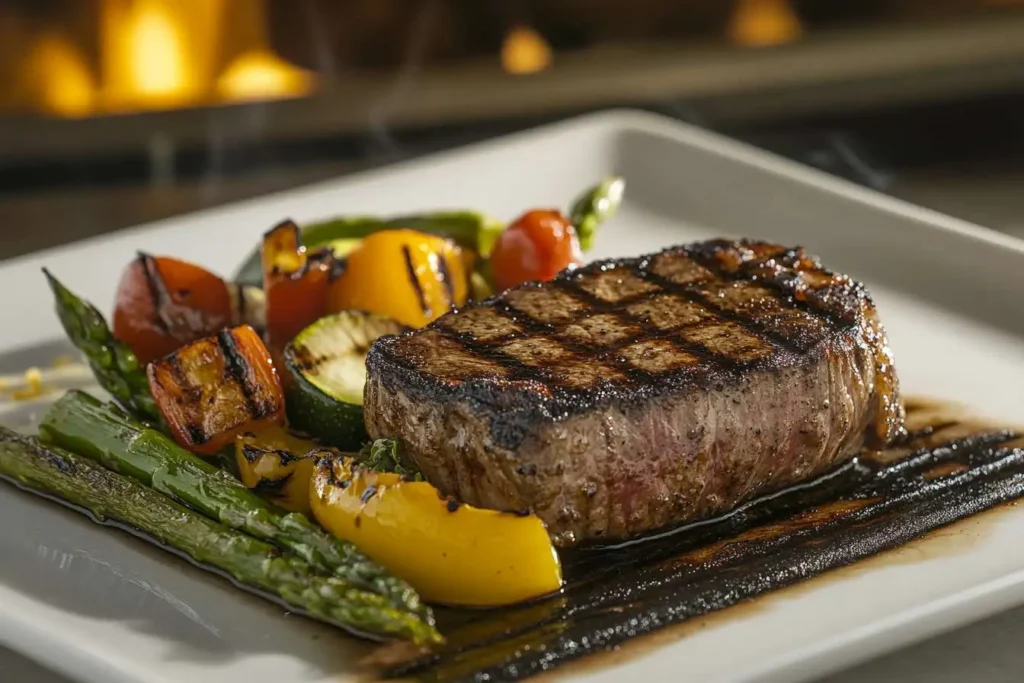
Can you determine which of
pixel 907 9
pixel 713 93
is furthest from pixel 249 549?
pixel 907 9

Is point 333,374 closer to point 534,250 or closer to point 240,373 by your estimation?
point 240,373

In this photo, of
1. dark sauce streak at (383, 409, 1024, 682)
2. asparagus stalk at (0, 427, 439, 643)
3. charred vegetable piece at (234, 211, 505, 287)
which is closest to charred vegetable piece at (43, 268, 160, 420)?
asparagus stalk at (0, 427, 439, 643)

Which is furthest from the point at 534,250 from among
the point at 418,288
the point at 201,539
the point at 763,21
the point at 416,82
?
the point at 763,21

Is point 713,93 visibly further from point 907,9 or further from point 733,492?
point 733,492

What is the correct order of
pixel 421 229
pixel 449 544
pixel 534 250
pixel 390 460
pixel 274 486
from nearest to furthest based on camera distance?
pixel 449 544, pixel 390 460, pixel 274 486, pixel 534 250, pixel 421 229

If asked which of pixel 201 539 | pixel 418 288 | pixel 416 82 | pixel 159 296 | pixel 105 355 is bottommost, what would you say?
Answer: pixel 201 539

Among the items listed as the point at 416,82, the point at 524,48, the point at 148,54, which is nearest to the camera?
the point at 416,82

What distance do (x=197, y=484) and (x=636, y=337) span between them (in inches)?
48.7

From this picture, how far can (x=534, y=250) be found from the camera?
5273 mm

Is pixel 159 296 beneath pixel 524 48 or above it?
beneath

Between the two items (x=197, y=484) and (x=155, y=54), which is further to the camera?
(x=155, y=54)

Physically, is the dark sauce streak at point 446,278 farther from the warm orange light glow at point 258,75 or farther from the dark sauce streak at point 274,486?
the warm orange light glow at point 258,75

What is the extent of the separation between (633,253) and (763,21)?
4.08 metres

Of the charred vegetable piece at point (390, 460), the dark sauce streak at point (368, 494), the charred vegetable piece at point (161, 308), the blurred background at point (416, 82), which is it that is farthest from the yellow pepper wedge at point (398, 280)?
the blurred background at point (416, 82)
